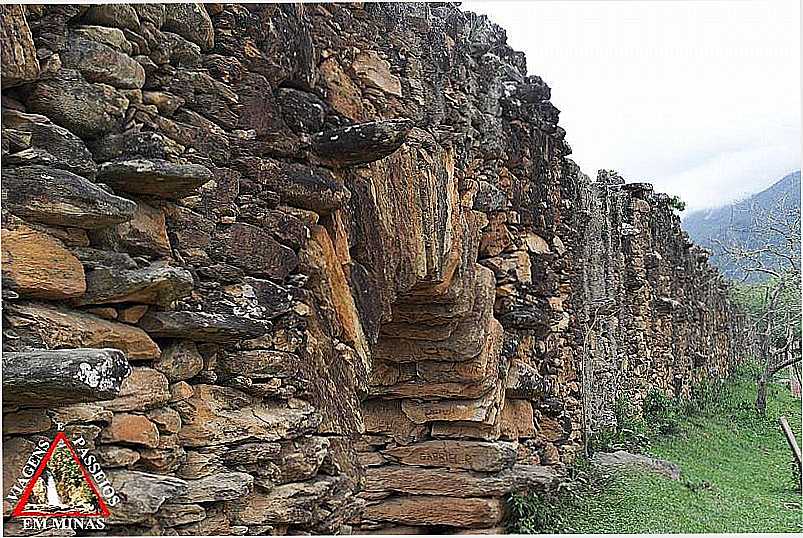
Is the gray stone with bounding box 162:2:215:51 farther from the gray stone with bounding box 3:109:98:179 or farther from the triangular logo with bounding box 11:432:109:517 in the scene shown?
the triangular logo with bounding box 11:432:109:517

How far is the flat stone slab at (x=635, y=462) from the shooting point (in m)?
7.68

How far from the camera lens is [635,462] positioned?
26.2 ft

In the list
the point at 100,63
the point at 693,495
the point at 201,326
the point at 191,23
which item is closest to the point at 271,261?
the point at 201,326

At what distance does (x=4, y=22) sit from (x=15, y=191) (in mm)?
393

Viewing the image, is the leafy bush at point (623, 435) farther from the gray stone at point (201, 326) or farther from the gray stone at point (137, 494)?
the gray stone at point (137, 494)

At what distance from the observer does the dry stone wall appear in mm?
2148

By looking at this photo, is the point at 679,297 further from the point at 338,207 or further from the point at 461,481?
the point at 338,207

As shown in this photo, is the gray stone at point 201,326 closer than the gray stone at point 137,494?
No

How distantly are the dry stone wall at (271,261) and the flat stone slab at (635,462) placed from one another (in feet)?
5.37

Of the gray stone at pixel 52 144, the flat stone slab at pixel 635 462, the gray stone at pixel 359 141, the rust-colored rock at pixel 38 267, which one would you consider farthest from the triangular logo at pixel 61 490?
the flat stone slab at pixel 635 462

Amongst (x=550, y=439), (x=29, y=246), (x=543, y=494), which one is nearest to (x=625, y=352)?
(x=550, y=439)

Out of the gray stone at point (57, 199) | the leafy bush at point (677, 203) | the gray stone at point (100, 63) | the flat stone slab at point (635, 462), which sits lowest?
the flat stone slab at point (635, 462)

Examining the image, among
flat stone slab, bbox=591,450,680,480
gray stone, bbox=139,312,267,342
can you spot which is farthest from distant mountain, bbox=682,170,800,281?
gray stone, bbox=139,312,267,342

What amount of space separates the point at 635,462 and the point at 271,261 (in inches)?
232
